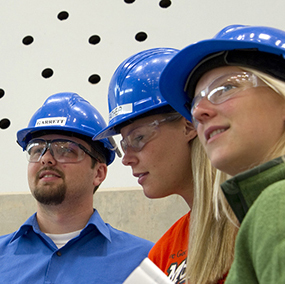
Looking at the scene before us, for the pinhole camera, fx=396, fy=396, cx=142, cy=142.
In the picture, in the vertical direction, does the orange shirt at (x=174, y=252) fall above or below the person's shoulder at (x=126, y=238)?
above

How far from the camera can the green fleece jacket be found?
0.80 m

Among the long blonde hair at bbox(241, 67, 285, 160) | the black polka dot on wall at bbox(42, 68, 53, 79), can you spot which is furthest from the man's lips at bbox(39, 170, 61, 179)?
the black polka dot on wall at bbox(42, 68, 53, 79)

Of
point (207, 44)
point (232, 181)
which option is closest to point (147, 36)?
point (207, 44)

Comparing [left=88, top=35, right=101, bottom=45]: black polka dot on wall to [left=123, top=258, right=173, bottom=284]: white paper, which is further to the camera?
[left=88, top=35, right=101, bottom=45]: black polka dot on wall

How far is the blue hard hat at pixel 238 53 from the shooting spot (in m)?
1.43

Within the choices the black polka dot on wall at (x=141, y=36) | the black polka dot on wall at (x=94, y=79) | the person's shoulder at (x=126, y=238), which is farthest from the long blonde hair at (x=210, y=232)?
the black polka dot on wall at (x=141, y=36)

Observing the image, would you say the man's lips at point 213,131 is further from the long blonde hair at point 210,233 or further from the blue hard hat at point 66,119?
the blue hard hat at point 66,119

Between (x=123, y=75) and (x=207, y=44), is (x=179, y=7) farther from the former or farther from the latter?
(x=207, y=44)

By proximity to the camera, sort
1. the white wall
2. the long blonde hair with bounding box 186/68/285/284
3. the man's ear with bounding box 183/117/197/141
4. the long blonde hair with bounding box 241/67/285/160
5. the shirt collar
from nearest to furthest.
Answer: the long blonde hair with bounding box 241/67/285/160, the long blonde hair with bounding box 186/68/285/284, the man's ear with bounding box 183/117/197/141, the shirt collar, the white wall

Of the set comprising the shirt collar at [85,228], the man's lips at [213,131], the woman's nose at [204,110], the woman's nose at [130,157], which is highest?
the woman's nose at [204,110]

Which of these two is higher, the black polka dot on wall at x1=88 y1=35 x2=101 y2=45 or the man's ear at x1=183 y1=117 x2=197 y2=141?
the black polka dot on wall at x1=88 y1=35 x2=101 y2=45

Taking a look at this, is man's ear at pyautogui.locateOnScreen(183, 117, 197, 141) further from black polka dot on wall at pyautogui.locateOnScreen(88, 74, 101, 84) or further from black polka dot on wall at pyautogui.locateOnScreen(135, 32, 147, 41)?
black polka dot on wall at pyautogui.locateOnScreen(135, 32, 147, 41)

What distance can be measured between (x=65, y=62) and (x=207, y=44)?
12.0 ft

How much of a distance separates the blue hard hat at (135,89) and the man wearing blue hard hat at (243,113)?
46 centimetres
